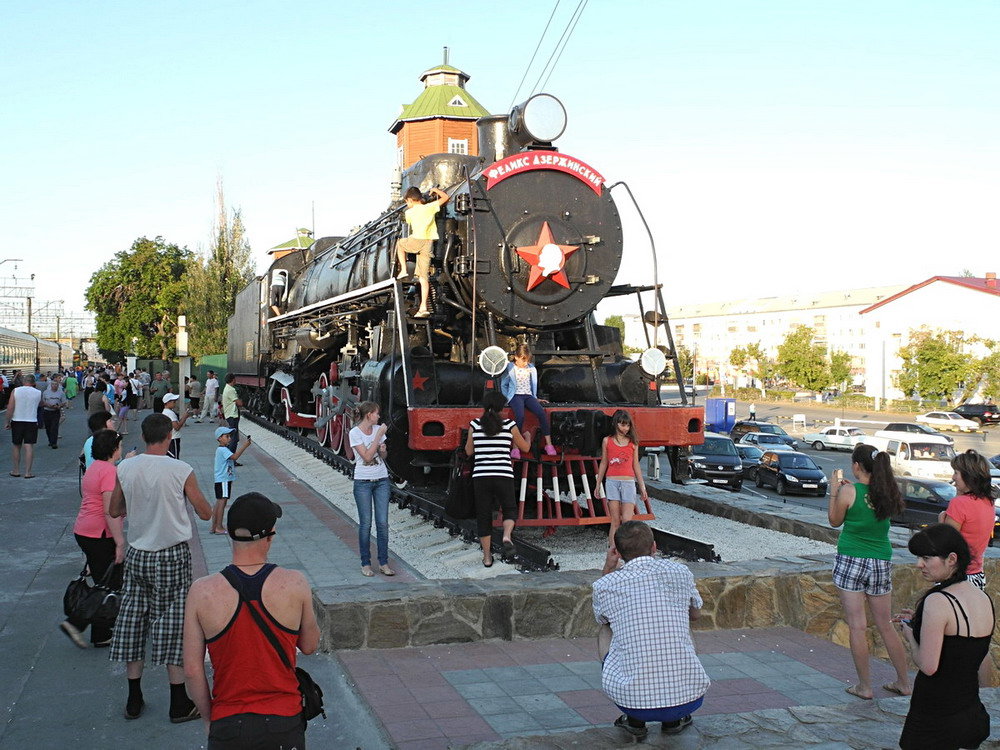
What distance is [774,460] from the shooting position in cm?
2542

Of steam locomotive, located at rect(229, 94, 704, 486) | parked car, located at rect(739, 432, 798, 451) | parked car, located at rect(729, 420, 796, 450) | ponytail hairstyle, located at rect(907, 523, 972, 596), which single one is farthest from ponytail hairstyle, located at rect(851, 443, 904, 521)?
parked car, located at rect(729, 420, 796, 450)

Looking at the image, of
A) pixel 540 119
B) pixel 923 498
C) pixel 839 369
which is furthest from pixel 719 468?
pixel 839 369

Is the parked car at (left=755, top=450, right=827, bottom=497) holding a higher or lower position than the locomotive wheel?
lower

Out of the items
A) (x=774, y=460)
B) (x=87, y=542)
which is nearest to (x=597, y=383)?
(x=87, y=542)

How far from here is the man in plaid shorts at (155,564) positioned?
480cm

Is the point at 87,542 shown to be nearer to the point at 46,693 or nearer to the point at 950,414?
the point at 46,693

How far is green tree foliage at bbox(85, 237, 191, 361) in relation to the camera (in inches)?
2306

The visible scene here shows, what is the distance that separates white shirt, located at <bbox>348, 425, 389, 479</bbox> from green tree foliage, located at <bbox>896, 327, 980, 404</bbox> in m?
56.0

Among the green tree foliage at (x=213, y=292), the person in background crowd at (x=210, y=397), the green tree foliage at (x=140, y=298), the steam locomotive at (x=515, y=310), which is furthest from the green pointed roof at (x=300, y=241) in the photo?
the steam locomotive at (x=515, y=310)

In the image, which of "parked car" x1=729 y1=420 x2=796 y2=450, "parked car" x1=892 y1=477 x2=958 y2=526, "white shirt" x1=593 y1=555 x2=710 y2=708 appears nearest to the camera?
"white shirt" x1=593 y1=555 x2=710 y2=708

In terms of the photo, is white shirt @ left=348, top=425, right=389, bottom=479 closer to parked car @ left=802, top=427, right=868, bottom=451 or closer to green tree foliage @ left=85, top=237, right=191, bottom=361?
parked car @ left=802, top=427, right=868, bottom=451

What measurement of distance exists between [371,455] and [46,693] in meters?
3.06

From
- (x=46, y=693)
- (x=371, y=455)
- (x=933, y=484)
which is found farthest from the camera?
(x=933, y=484)

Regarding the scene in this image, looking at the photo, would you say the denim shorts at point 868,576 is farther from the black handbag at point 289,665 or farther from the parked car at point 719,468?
the parked car at point 719,468
